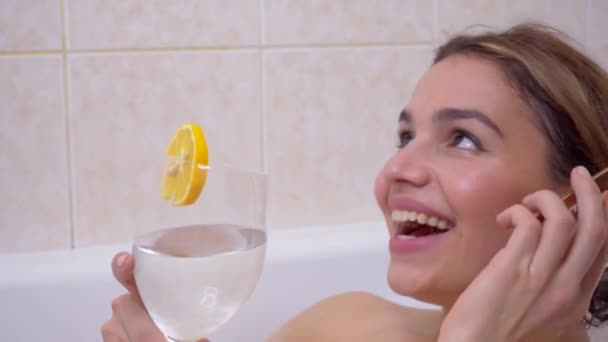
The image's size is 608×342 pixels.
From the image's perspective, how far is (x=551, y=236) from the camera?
0.84 m

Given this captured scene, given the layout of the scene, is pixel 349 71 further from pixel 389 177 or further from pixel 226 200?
pixel 226 200

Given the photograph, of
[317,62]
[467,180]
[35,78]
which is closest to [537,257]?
[467,180]

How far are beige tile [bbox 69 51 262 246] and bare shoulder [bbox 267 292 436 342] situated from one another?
39 centimetres

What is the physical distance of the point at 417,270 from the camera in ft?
3.28

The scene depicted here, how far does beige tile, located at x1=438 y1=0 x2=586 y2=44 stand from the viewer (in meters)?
1.70

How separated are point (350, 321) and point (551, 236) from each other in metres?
0.53

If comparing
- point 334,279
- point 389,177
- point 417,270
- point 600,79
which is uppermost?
point 600,79

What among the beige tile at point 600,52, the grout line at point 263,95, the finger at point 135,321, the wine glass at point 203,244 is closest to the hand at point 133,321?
the finger at point 135,321

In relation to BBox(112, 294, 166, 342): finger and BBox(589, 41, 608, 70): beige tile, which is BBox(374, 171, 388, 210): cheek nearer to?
BBox(112, 294, 166, 342): finger

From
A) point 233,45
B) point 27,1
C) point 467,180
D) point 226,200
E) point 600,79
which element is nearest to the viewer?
point 226,200

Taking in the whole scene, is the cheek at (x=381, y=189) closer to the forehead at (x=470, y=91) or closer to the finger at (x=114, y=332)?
the forehead at (x=470, y=91)

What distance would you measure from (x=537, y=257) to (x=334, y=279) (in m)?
0.68

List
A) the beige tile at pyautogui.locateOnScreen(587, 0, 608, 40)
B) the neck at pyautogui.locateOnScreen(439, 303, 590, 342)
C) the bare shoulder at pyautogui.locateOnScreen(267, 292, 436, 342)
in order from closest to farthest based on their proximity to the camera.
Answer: the neck at pyautogui.locateOnScreen(439, 303, 590, 342), the bare shoulder at pyautogui.locateOnScreen(267, 292, 436, 342), the beige tile at pyautogui.locateOnScreen(587, 0, 608, 40)

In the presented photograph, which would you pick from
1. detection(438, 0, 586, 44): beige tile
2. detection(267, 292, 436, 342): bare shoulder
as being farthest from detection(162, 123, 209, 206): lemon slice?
detection(438, 0, 586, 44): beige tile
